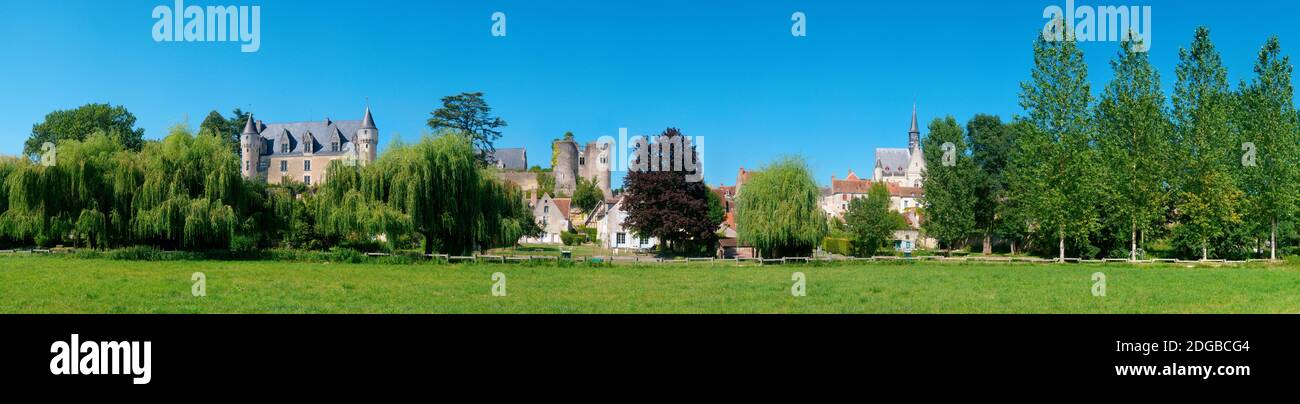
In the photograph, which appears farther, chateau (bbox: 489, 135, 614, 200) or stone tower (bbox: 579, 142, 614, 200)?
stone tower (bbox: 579, 142, 614, 200)

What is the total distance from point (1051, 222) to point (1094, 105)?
7.12 meters

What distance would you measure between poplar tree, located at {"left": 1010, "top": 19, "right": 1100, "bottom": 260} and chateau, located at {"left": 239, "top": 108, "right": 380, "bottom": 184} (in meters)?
73.0

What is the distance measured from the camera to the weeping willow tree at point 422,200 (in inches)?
1431

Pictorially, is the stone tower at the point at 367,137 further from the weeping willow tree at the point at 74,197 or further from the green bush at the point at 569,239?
A: the weeping willow tree at the point at 74,197

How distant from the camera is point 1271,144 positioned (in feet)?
142

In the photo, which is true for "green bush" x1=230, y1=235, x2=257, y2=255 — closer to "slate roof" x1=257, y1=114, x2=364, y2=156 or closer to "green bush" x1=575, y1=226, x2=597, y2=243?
"green bush" x1=575, y1=226, x2=597, y2=243

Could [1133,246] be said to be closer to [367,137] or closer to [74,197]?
[74,197]

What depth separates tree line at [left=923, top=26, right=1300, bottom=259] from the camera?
4362 centimetres

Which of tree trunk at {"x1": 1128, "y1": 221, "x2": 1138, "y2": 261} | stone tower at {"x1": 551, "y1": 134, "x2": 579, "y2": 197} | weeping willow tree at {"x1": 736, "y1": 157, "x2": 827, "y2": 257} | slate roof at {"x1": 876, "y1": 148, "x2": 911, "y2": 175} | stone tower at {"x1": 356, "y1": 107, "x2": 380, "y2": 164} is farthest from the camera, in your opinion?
slate roof at {"x1": 876, "y1": 148, "x2": 911, "y2": 175}

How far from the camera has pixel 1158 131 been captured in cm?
4462

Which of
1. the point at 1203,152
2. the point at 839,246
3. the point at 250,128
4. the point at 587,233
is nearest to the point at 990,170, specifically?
the point at 839,246

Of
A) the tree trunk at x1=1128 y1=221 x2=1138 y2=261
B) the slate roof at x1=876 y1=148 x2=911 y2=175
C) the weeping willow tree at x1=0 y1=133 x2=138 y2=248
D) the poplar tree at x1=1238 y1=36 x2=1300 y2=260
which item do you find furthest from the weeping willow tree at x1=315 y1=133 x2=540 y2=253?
the slate roof at x1=876 y1=148 x2=911 y2=175

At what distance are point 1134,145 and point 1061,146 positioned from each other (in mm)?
3934

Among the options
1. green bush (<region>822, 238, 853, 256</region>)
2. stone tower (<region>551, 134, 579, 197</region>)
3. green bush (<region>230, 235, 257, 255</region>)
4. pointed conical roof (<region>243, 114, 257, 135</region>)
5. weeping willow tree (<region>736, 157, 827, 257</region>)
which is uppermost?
pointed conical roof (<region>243, 114, 257, 135</region>)
